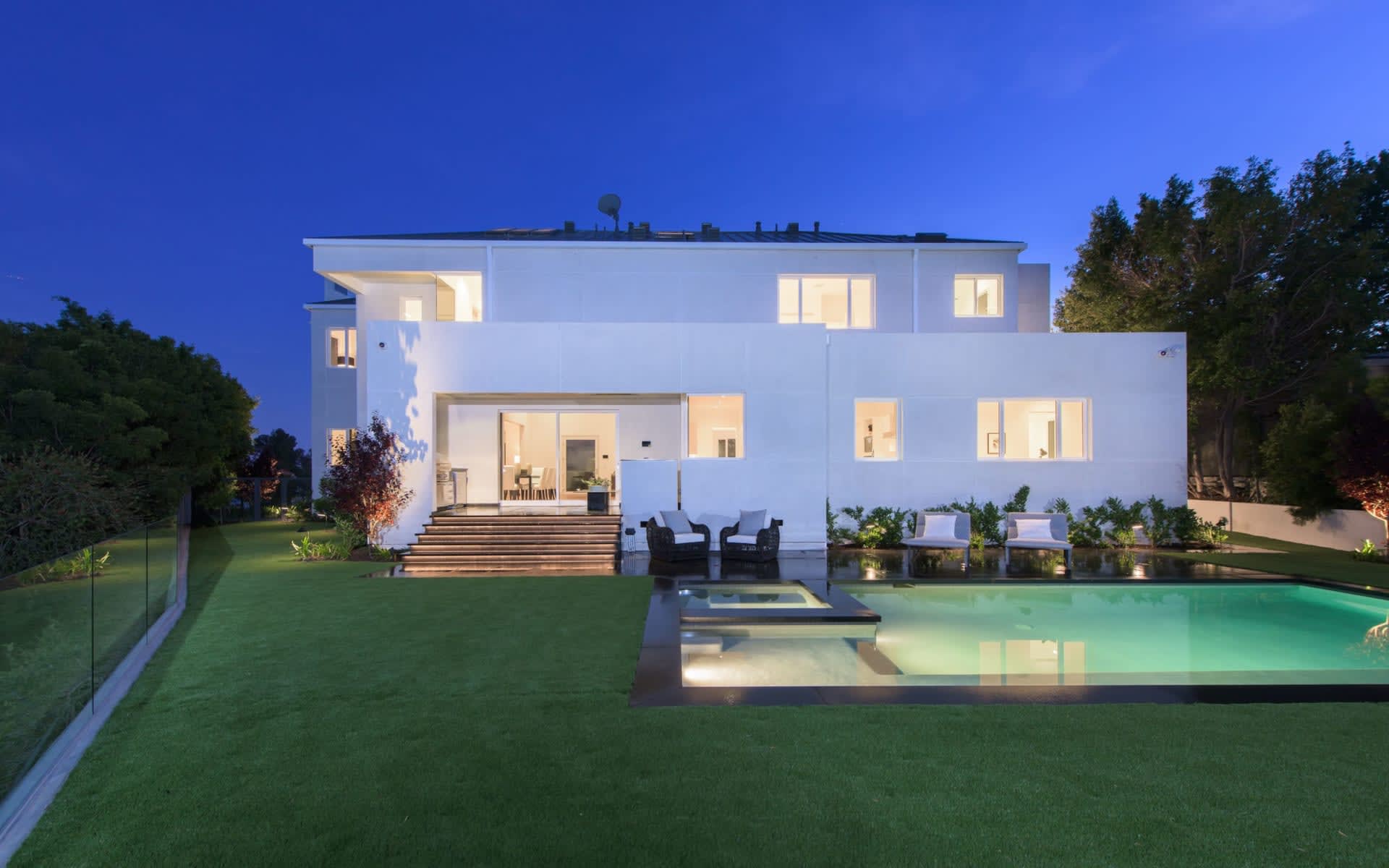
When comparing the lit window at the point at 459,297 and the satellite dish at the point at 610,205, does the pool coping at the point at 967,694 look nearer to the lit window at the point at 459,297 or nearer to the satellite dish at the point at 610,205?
the lit window at the point at 459,297

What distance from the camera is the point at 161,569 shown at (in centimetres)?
737

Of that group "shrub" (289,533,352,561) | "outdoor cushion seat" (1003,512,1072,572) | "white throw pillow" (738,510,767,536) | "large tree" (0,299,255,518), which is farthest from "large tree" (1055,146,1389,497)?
"large tree" (0,299,255,518)

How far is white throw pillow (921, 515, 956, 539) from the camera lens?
12.3 meters

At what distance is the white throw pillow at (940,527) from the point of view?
486 inches

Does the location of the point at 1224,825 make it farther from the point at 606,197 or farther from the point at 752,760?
the point at 606,197

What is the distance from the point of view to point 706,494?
1294cm

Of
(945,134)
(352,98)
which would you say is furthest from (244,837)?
(352,98)

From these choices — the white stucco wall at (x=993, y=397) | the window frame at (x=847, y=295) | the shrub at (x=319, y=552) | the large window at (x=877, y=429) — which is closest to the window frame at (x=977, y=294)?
the window frame at (x=847, y=295)

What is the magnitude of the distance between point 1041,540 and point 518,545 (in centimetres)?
890

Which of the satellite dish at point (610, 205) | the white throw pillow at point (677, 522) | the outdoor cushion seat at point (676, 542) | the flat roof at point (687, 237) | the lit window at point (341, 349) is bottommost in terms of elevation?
the outdoor cushion seat at point (676, 542)

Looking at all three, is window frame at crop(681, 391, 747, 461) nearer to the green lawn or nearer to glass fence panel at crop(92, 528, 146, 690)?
the green lawn

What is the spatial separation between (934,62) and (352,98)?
56.5 metres

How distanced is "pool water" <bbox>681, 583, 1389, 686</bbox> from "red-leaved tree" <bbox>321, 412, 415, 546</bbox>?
7.56 meters

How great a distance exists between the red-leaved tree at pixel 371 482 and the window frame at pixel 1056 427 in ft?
37.0
